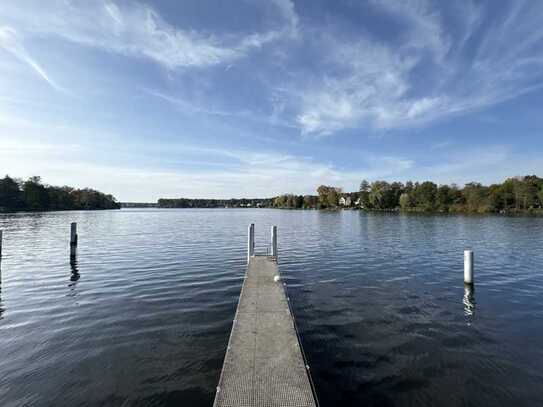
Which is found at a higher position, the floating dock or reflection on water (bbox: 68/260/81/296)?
the floating dock

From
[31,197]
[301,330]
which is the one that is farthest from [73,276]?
[31,197]

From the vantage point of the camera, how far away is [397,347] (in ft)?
27.5

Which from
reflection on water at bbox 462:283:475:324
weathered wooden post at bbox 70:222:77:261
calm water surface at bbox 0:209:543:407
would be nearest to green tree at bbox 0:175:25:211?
weathered wooden post at bbox 70:222:77:261

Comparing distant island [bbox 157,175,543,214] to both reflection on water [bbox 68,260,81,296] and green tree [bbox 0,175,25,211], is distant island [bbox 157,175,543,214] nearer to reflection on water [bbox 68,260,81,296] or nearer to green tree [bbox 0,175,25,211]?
reflection on water [bbox 68,260,81,296]

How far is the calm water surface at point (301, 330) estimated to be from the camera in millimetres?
6445

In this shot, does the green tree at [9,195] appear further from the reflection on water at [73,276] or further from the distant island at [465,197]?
the distant island at [465,197]

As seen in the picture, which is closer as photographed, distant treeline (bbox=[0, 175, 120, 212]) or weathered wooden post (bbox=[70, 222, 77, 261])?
weathered wooden post (bbox=[70, 222, 77, 261])

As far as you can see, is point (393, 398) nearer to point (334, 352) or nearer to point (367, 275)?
point (334, 352)

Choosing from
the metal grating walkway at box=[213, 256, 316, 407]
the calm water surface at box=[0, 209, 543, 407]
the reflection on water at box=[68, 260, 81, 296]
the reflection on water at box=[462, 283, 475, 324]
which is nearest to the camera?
the metal grating walkway at box=[213, 256, 316, 407]

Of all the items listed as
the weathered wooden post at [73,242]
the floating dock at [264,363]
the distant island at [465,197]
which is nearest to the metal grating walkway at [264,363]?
the floating dock at [264,363]

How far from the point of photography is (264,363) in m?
6.15

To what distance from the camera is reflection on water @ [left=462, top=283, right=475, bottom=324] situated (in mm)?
11188

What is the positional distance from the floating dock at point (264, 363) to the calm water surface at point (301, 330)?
0.94 metres

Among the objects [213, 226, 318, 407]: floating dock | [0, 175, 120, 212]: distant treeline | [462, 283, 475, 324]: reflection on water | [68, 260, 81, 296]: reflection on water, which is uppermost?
[0, 175, 120, 212]: distant treeline
